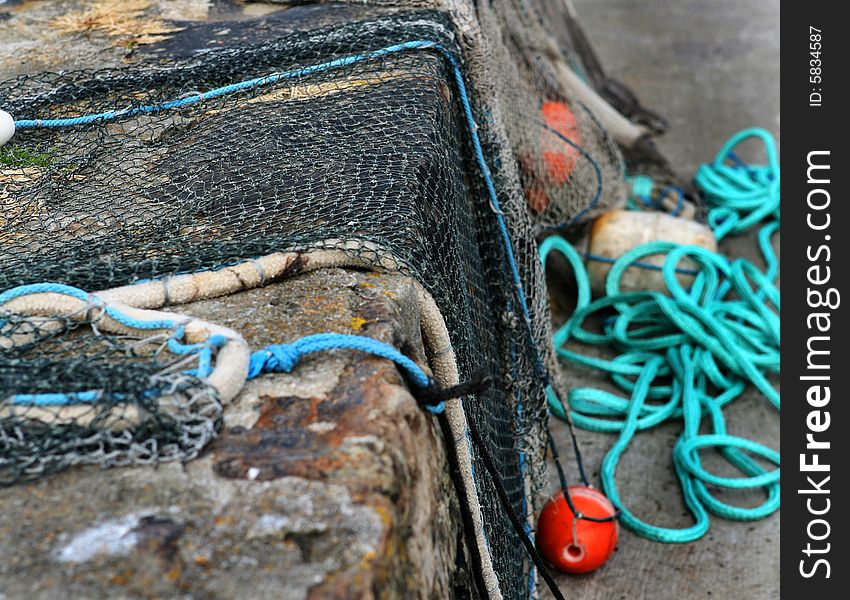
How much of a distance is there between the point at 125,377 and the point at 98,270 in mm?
379

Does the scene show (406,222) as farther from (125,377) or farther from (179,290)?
(125,377)

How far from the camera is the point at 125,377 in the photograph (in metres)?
Answer: 1.16

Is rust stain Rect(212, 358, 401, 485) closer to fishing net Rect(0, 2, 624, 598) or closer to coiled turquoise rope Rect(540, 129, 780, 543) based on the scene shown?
fishing net Rect(0, 2, 624, 598)

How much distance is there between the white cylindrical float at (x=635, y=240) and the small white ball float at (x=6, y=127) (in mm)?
2332

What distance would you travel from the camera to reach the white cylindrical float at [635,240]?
11.4 feet

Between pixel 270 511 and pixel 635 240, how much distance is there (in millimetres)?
2769

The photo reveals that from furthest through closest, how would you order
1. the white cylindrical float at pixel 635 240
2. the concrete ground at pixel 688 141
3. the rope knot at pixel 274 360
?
the white cylindrical float at pixel 635 240 → the concrete ground at pixel 688 141 → the rope knot at pixel 274 360

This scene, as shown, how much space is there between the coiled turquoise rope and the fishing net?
2.04 ft

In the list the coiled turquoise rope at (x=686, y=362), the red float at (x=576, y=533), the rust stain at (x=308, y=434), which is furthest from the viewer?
the coiled turquoise rope at (x=686, y=362)

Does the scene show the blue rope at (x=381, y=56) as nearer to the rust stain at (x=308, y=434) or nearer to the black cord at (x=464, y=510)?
the black cord at (x=464, y=510)

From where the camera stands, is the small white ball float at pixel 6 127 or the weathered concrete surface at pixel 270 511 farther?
the small white ball float at pixel 6 127

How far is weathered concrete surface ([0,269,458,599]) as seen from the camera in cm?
96

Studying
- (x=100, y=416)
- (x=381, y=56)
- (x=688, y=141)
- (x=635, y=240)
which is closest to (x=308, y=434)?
(x=100, y=416)

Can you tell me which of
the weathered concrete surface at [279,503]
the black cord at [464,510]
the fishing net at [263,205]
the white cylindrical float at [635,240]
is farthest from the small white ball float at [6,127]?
the white cylindrical float at [635,240]
